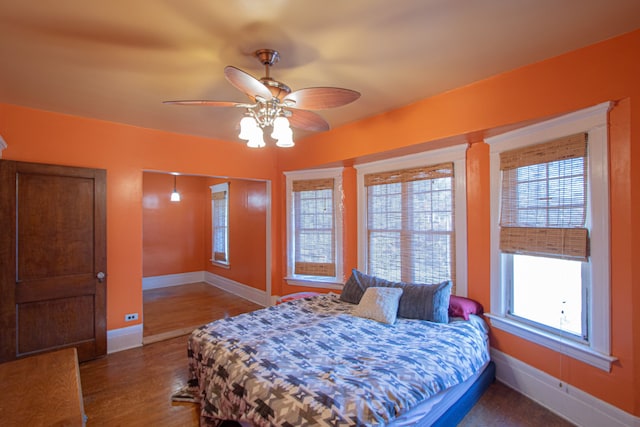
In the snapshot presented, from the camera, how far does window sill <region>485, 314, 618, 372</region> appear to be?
198cm

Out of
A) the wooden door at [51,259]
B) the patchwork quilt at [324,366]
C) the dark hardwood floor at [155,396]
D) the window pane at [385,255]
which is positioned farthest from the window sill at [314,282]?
the wooden door at [51,259]

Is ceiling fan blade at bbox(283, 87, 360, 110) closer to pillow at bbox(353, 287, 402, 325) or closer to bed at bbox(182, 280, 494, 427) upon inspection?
bed at bbox(182, 280, 494, 427)

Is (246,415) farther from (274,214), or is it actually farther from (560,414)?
(274,214)

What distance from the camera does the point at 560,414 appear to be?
2.21 m

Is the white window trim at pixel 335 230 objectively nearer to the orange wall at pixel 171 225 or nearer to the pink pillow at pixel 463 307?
the pink pillow at pixel 463 307

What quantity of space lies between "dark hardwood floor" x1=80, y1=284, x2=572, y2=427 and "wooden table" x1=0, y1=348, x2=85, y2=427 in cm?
77

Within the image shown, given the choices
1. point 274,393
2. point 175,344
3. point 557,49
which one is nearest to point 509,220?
point 557,49

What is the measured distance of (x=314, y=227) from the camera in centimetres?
440

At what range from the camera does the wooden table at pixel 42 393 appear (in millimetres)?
1298

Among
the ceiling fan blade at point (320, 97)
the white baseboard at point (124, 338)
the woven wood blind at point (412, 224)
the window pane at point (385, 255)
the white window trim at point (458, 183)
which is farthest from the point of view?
the window pane at point (385, 255)

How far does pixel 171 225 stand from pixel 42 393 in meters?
5.44

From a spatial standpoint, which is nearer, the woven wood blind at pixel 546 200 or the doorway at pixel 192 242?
the woven wood blind at pixel 546 200

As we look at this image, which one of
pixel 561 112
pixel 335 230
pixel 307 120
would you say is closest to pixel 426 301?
pixel 335 230

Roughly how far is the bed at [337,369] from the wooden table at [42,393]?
80 centimetres
